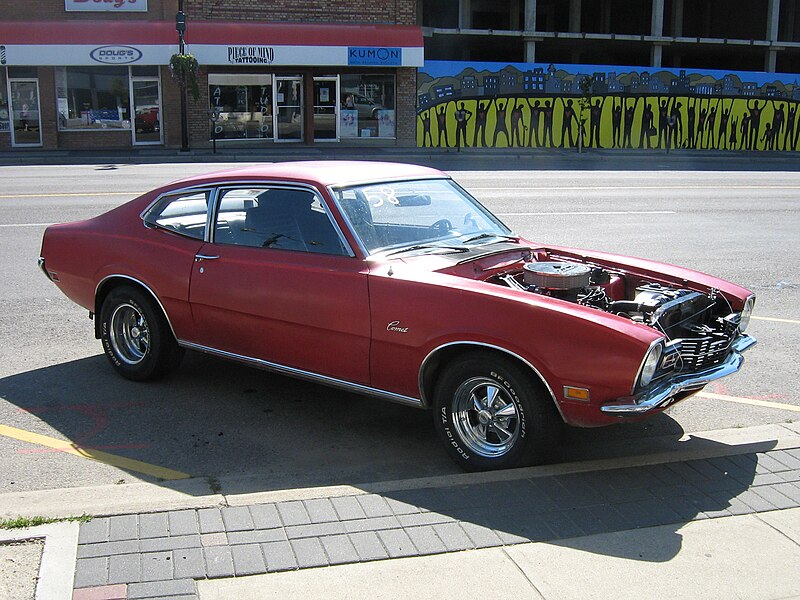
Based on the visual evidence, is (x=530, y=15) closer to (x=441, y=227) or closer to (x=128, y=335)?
(x=441, y=227)

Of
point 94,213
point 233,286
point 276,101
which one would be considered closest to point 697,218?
point 94,213

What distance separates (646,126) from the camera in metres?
35.0

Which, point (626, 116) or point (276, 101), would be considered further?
point (626, 116)

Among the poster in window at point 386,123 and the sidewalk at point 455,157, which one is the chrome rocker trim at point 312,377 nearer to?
the sidewalk at point 455,157

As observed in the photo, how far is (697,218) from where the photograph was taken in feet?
49.3

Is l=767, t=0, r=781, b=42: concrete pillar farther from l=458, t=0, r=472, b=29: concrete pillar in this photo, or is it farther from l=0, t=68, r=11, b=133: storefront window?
l=0, t=68, r=11, b=133: storefront window

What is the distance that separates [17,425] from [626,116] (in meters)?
32.2

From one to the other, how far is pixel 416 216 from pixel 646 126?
3139 centimetres

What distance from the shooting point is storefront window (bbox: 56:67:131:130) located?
98.5ft

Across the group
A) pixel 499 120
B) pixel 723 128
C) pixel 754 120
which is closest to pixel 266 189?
pixel 499 120

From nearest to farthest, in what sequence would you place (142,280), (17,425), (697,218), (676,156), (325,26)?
1. (17,425)
2. (142,280)
3. (697,218)
4. (325,26)
5. (676,156)

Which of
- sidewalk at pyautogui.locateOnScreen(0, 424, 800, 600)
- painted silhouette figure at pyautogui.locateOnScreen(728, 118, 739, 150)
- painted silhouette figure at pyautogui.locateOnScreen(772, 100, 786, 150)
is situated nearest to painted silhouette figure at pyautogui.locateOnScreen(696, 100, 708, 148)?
painted silhouette figure at pyautogui.locateOnScreen(728, 118, 739, 150)

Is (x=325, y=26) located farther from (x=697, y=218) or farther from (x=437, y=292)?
(x=437, y=292)

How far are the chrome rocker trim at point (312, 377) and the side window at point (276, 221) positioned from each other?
729mm
